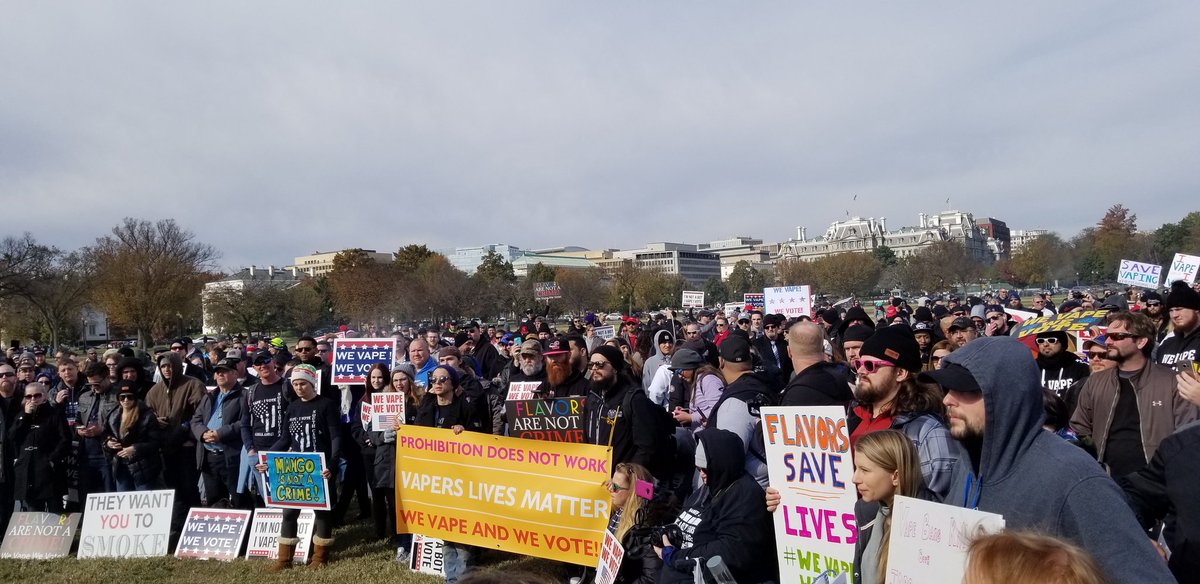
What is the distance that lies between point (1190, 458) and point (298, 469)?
23.9ft

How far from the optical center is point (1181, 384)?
4.20m

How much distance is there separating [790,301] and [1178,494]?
16466 millimetres

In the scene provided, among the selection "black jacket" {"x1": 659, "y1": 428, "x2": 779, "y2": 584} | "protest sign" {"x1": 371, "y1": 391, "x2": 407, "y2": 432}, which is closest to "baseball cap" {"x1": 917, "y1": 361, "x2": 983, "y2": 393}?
"black jacket" {"x1": 659, "y1": 428, "x2": 779, "y2": 584}

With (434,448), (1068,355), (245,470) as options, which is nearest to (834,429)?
(434,448)

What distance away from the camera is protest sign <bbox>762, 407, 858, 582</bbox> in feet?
15.0

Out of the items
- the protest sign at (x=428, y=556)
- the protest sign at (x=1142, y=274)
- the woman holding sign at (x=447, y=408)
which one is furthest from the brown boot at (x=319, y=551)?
the protest sign at (x=1142, y=274)

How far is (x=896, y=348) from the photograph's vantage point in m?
4.39

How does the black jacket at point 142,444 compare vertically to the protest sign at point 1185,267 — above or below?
below

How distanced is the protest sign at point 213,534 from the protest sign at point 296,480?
2.85 feet

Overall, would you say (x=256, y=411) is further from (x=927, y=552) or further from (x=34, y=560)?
(x=927, y=552)

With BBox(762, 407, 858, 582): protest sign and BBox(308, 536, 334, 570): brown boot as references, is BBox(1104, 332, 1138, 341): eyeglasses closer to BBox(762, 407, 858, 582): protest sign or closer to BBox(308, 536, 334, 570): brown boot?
BBox(762, 407, 858, 582): protest sign

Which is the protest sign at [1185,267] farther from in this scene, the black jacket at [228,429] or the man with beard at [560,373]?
the black jacket at [228,429]

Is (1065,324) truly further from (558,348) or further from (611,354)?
(558,348)

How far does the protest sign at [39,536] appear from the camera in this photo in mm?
8898
